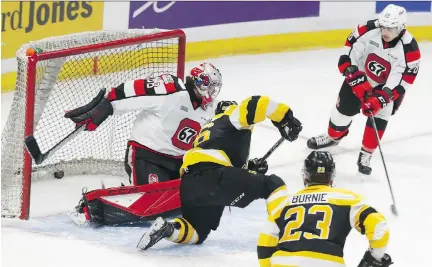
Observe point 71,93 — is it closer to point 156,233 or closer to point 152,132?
point 152,132

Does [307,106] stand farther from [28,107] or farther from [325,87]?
[28,107]

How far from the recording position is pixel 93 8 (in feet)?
24.6

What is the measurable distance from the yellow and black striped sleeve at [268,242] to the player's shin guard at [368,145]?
234 cm

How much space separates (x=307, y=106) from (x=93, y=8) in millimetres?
1632

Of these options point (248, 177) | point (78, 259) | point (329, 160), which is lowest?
point (78, 259)

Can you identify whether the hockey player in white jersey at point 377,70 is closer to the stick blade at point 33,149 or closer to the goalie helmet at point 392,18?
the goalie helmet at point 392,18

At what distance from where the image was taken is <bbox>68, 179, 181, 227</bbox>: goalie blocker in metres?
5.20

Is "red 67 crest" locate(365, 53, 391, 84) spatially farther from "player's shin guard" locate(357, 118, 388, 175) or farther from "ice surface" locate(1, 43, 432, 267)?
"ice surface" locate(1, 43, 432, 267)

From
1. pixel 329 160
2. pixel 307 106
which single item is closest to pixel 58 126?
pixel 307 106

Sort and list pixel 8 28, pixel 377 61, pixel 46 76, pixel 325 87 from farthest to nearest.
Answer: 1. pixel 325 87
2. pixel 8 28
3. pixel 377 61
4. pixel 46 76

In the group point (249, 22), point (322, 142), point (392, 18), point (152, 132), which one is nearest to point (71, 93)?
point (152, 132)

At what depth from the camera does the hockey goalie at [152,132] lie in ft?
17.0

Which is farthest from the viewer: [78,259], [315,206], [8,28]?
[8,28]

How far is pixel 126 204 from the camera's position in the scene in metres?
5.20
